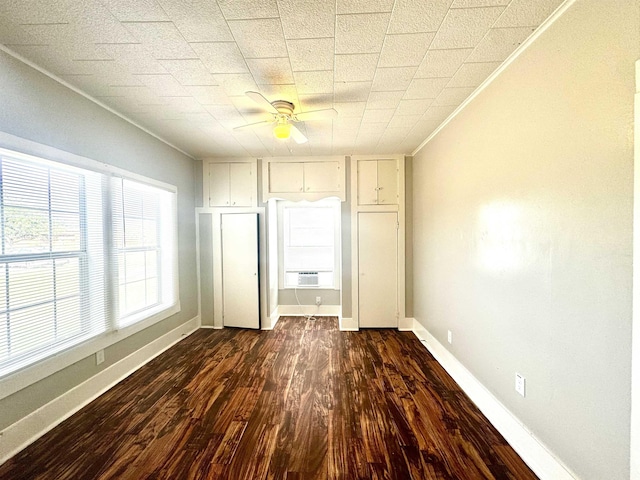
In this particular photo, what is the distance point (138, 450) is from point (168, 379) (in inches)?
36.6

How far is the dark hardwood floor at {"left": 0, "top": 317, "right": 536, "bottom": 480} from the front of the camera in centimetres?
159

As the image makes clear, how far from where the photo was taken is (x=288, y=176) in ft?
13.3

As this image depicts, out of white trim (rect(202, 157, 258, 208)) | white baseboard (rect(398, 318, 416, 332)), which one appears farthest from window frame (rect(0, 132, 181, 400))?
white baseboard (rect(398, 318, 416, 332))

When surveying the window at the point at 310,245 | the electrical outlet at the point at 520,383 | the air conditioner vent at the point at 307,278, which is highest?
the window at the point at 310,245

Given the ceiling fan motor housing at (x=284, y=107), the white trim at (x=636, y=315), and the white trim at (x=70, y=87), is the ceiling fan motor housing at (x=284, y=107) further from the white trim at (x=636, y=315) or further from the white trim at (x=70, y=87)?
the white trim at (x=636, y=315)

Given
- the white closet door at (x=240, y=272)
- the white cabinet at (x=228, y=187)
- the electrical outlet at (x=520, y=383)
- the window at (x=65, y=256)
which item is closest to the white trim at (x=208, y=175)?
the white cabinet at (x=228, y=187)

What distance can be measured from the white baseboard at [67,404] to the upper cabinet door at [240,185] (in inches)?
85.7

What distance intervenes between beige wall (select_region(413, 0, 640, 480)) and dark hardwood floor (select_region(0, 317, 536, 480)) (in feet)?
1.63

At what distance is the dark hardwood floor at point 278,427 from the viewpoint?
1.59 m

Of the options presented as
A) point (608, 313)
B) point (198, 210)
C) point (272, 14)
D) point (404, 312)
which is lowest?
point (404, 312)

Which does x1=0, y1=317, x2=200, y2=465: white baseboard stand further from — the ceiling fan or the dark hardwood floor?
the ceiling fan

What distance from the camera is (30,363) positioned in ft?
5.93

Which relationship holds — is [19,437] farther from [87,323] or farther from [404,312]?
[404,312]

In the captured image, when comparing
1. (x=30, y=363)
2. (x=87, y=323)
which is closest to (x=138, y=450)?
(x=30, y=363)
